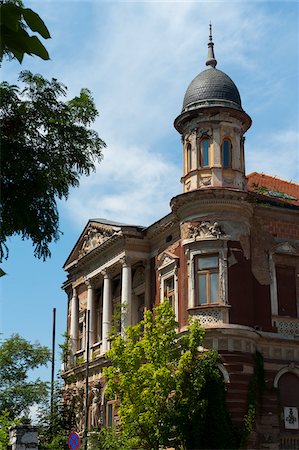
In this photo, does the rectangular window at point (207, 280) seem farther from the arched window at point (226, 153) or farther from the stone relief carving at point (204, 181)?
the arched window at point (226, 153)

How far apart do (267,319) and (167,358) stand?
203 inches

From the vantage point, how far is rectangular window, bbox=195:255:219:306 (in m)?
30.3

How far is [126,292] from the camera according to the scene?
3569 centimetres

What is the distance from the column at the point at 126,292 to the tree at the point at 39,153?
933 inches

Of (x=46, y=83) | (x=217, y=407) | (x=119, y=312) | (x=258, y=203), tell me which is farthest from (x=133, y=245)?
(x=46, y=83)

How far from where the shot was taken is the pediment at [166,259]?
3286cm

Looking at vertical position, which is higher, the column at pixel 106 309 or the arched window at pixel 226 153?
the arched window at pixel 226 153

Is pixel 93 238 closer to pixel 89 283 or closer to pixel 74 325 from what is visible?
pixel 89 283

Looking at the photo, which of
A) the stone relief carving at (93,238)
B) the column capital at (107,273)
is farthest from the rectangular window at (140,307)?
the stone relief carving at (93,238)

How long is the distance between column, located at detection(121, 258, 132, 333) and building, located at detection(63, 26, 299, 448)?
0.05m

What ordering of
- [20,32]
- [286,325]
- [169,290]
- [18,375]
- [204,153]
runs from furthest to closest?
[18,375] → [169,290] → [204,153] → [286,325] → [20,32]

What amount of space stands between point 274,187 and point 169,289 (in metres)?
7.76

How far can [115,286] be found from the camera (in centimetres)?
3878

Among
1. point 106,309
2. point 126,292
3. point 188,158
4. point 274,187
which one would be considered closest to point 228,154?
point 188,158
